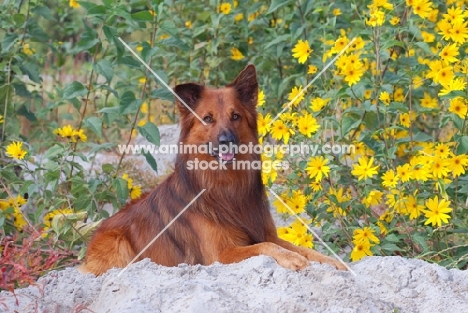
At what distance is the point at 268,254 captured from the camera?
4883 millimetres

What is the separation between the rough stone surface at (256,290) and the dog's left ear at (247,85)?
1461 mm

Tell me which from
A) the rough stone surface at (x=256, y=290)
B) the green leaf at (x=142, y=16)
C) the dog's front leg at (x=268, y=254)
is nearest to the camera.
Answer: the rough stone surface at (x=256, y=290)

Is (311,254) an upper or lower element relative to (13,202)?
lower

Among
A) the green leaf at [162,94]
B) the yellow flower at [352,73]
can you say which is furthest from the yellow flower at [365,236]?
the green leaf at [162,94]

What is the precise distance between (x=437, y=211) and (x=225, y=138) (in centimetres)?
156

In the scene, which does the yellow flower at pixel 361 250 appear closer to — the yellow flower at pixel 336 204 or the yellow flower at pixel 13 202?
the yellow flower at pixel 336 204

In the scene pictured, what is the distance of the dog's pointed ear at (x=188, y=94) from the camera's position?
5.55m

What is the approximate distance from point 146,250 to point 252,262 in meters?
1.19

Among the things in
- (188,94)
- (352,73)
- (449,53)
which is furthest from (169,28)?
(449,53)

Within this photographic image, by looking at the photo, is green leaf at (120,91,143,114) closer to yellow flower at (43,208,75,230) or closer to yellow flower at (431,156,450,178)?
yellow flower at (43,208,75,230)

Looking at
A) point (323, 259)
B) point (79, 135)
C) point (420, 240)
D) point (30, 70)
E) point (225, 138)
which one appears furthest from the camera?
point (30, 70)

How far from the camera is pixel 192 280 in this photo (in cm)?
429

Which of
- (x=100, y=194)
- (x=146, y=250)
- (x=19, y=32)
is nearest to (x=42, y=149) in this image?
(x=19, y=32)

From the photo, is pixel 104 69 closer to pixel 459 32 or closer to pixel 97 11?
pixel 97 11
